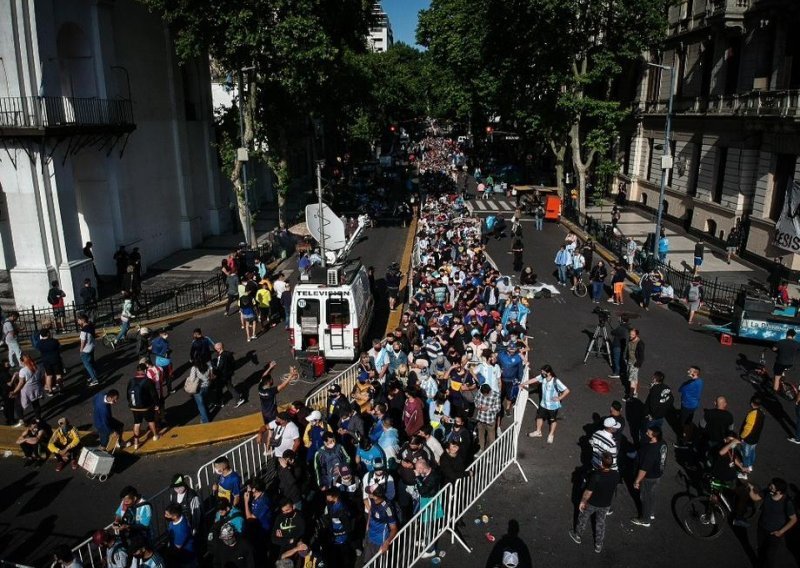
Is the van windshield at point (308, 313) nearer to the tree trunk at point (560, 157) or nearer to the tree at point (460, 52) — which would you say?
the tree trunk at point (560, 157)

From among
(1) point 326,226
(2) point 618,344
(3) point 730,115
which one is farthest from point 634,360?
(3) point 730,115

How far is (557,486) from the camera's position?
413 inches

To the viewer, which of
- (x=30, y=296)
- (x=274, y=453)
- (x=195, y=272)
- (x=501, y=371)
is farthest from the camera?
(x=195, y=272)

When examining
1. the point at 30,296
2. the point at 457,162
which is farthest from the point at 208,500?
the point at 457,162

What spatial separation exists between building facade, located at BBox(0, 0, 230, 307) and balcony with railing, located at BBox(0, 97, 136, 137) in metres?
0.03

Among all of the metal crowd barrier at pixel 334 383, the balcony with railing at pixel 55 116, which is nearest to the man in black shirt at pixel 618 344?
the metal crowd barrier at pixel 334 383

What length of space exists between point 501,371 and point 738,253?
2021 cm

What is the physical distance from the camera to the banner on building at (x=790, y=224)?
22.5m

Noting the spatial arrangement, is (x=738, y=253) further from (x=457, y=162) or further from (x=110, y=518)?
(x=457, y=162)

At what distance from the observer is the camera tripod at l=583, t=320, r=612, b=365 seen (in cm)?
1587

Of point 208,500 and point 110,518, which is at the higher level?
point 208,500

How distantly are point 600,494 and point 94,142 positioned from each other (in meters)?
20.8

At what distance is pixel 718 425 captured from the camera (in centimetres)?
1015

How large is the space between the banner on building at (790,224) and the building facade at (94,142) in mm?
24404
